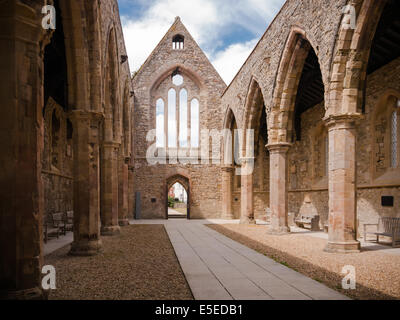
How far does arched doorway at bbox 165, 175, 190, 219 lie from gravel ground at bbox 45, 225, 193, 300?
10843mm

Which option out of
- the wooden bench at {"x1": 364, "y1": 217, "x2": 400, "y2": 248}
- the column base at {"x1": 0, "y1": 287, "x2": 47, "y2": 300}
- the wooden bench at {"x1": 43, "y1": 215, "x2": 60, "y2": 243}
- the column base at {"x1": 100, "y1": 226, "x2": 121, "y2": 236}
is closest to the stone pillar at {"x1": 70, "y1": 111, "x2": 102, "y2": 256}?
the wooden bench at {"x1": 43, "y1": 215, "x2": 60, "y2": 243}

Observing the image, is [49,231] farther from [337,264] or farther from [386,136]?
[386,136]

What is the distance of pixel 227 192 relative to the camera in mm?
18281

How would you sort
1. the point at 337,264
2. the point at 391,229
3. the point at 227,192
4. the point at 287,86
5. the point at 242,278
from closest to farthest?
the point at 242,278 → the point at 337,264 → the point at 391,229 → the point at 287,86 → the point at 227,192

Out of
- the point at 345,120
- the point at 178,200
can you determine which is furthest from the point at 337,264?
the point at 178,200

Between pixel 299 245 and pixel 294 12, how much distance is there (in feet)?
20.8

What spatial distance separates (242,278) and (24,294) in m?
2.87

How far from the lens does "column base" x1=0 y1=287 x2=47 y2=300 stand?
327cm

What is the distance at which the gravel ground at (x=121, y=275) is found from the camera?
425 centimetres

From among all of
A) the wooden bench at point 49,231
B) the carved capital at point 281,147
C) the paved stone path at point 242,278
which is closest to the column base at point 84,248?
the paved stone path at point 242,278

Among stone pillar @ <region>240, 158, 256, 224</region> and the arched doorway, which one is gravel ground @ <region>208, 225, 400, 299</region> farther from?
the arched doorway

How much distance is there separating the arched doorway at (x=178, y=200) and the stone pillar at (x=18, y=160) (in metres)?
15.3

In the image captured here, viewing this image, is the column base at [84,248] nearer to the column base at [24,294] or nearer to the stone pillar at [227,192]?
the column base at [24,294]
